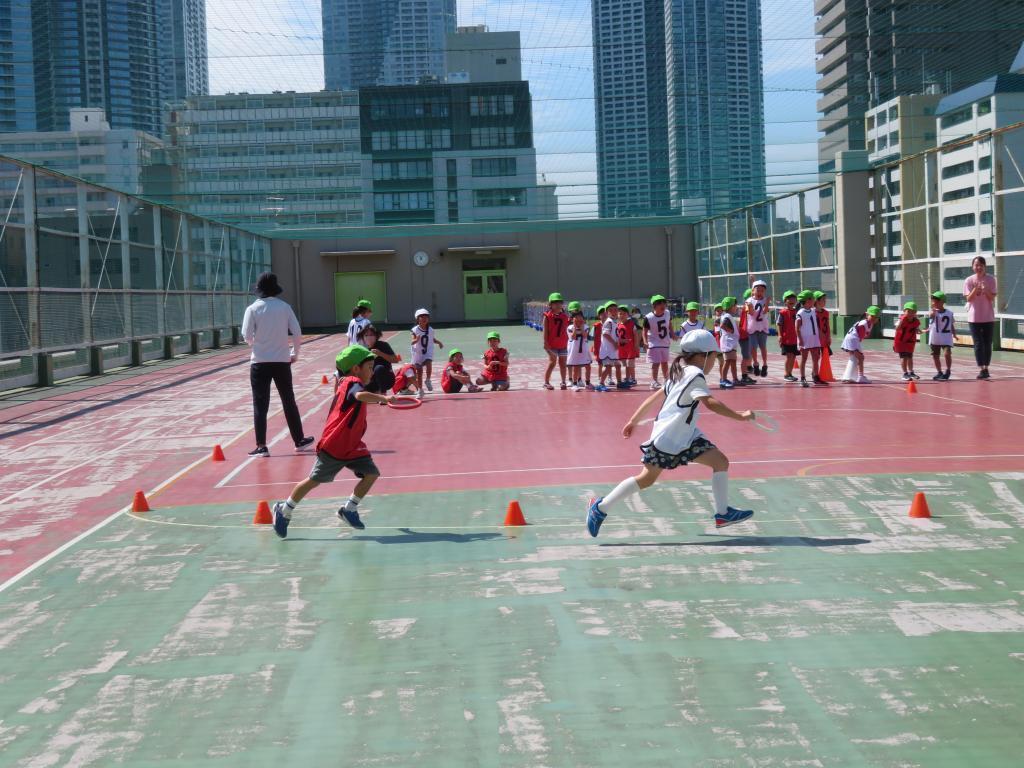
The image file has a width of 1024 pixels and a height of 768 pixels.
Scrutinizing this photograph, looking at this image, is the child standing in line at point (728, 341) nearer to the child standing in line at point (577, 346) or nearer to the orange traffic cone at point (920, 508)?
the child standing in line at point (577, 346)

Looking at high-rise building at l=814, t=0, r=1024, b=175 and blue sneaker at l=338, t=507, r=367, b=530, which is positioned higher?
high-rise building at l=814, t=0, r=1024, b=175

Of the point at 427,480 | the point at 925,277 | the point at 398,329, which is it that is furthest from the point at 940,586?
the point at 398,329

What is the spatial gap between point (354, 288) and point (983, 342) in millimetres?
39454

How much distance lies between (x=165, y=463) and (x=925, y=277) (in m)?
21.5

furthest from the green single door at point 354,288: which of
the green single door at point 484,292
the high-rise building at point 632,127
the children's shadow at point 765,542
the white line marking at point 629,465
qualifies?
the children's shadow at point 765,542

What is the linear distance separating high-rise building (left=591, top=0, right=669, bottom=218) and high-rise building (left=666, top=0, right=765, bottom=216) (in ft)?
1.55

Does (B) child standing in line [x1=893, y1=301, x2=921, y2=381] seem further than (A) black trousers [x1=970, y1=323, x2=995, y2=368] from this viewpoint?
Yes

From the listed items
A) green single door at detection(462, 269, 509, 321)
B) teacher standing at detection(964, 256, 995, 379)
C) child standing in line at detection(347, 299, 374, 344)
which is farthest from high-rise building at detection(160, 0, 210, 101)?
teacher standing at detection(964, 256, 995, 379)

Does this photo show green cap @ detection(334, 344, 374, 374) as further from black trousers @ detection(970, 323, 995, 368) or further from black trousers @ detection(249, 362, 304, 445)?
black trousers @ detection(970, 323, 995, 368)

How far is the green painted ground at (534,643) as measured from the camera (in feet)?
15.4

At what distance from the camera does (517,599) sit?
6.83 metres

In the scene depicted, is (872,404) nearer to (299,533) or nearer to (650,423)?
(650,423)

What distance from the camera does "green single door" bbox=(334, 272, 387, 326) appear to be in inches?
2218

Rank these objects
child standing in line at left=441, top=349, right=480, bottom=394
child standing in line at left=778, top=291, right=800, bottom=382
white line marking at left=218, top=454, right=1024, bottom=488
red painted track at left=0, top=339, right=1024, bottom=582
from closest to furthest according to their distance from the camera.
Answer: red painted track at left=0, top=339, right=1024, bottom=582, white line marking at left=218, top=454, right=1024, bottom=488, child standing in line at left=441, top=349, right=480, bottom=394, child standing in line at left=778, top=291, right=800, bottom=382
